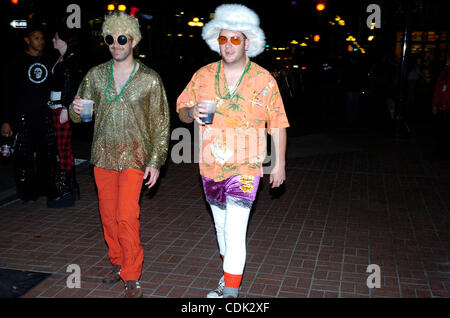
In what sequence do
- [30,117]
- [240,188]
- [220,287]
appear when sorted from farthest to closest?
[30,117] < [220,287] < [240,188]

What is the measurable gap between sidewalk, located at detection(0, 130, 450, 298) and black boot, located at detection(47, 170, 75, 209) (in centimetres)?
13

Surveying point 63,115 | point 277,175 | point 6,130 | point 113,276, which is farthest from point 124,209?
point 6,130

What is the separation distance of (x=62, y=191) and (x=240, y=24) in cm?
390

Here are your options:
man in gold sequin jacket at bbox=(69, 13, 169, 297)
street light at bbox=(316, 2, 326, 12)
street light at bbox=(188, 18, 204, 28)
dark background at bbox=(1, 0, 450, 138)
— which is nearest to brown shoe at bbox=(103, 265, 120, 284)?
man in gold sequin jacket at bbox=(69, 13, 169, 297)

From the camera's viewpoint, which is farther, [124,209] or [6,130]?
[6,130]

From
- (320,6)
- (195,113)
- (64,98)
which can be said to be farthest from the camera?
(320,6)

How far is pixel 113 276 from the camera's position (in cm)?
414

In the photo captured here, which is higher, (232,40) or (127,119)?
(232,40)

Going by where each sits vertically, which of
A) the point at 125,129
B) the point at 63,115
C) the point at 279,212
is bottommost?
the point at 279,212

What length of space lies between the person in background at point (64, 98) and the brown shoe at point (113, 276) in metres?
2.04

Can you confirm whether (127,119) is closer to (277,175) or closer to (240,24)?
(240,24)

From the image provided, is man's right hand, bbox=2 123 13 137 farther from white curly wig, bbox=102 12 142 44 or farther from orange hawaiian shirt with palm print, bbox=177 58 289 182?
orange hawaiian shirt with palm print, bbox=177 58 289 182

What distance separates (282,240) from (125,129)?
2419mm

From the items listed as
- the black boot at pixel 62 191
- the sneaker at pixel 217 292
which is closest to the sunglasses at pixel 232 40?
the sneaker at pixel 217 292
